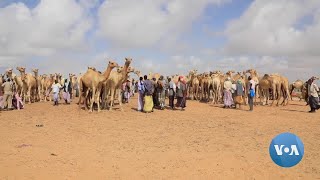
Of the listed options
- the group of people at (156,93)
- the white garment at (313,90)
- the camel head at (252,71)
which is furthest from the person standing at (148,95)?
the camel head at (252,71)

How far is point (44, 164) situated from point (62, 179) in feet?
3.23

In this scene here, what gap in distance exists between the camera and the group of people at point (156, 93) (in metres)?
17.4

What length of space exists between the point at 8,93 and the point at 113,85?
17.6 ft

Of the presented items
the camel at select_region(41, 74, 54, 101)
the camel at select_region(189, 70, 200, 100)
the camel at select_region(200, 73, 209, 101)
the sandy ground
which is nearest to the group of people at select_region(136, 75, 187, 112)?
the sandy ground

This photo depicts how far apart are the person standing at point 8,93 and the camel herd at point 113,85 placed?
0.93 metres

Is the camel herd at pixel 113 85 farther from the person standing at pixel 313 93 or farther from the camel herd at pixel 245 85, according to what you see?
the person standing at pixel 313 93

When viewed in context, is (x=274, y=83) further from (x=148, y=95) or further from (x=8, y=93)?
(x=8, y=93)

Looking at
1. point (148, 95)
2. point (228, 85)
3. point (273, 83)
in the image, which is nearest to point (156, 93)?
point (148, 95)

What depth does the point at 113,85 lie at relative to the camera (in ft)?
57.8

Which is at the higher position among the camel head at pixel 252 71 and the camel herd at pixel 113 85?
the camel head at pixel 252 71

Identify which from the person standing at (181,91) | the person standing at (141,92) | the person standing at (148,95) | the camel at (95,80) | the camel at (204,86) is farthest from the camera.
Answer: the camel at (204,86)

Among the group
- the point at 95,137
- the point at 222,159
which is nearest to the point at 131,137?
the point at 95,137

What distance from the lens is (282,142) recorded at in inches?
284

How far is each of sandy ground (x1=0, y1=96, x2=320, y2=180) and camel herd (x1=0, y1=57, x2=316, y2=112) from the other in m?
2.36
